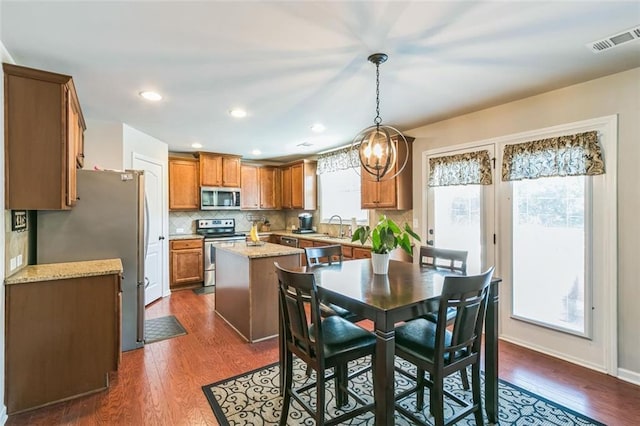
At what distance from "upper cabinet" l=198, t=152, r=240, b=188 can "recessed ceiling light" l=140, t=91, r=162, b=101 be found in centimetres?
265

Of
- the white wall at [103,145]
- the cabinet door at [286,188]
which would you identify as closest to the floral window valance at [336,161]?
the cabinet door at [286,188]

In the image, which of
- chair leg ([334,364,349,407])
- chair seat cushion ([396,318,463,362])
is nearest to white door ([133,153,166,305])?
chair leg ([334,364,349,407])

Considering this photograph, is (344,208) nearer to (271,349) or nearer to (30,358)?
(271,349)

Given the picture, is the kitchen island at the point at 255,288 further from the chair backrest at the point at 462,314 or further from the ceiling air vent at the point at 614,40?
the ceiling air vent at the point at 614,40

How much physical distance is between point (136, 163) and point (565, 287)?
5103 mm

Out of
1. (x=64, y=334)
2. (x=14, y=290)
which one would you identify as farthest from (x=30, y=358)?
(x=14, y=290)

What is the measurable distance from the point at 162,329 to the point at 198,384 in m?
1.40

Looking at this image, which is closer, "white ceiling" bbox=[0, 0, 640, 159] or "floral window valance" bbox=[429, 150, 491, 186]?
"white ceiling" bbox=[0, 0, 640, 159]

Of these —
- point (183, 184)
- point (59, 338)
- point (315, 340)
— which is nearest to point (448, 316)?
point (315, 340)

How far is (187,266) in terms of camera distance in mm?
5355

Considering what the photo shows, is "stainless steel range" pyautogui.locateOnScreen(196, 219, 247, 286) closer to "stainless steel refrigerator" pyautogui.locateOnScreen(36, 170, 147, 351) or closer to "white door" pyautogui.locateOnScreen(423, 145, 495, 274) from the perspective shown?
"stainless steel refrigerator" pyautogui.locateOnScreen(36, 170, 147, 351)

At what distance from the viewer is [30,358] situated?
2.18m

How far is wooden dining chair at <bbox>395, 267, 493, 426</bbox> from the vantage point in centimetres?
162

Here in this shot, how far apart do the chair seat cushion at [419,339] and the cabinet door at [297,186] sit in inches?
168
